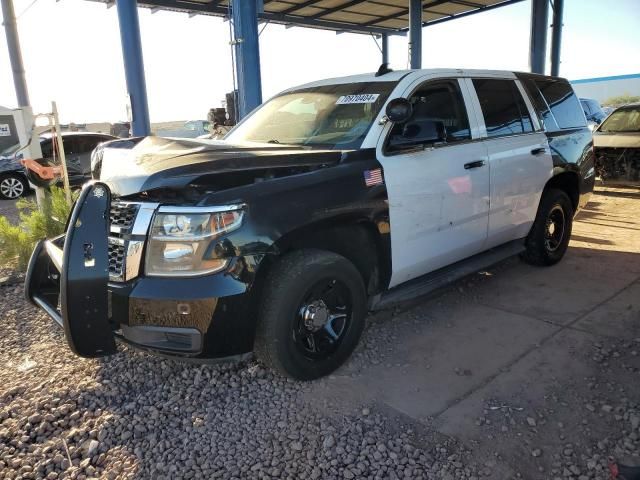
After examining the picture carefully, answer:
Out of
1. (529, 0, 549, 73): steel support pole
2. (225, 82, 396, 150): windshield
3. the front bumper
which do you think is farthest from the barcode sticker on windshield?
(529, 0, 549, 73): steel support pole

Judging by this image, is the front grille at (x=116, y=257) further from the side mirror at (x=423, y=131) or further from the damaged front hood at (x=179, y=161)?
the side mirror at (x=423, y=131)

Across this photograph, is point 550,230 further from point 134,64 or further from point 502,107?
point 134,64

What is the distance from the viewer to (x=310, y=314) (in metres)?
2.94

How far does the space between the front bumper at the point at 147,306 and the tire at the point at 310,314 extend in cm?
16

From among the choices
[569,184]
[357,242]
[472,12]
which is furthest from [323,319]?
[472,12]

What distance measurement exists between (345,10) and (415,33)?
2.43 metres

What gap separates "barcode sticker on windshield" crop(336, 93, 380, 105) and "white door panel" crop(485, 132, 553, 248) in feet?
3.58

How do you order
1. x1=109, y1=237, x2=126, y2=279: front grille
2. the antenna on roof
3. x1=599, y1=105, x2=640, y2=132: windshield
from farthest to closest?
x1=599, y1=105, x2=640, y2=132: windshield, the antenna on roof, x1=109, y1=237, x2=126, y2=279: front grille

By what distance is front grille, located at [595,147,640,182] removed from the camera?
877 cm

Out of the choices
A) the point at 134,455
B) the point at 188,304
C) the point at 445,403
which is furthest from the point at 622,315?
the point at 134,455

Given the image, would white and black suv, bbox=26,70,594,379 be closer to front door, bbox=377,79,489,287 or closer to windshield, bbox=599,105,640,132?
front door, bbox=377,79,489,287

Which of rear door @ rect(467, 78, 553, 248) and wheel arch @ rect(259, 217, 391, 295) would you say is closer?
wheel arch @ rect(259, 217, 391, 295)

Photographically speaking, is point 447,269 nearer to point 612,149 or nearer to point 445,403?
point 445,403

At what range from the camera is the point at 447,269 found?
397 centimetres
